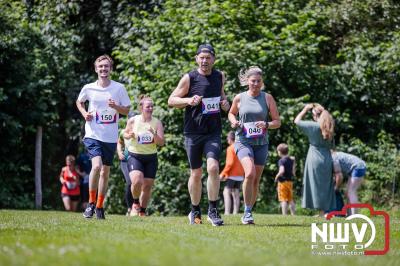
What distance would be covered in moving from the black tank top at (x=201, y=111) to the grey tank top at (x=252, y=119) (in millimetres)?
418

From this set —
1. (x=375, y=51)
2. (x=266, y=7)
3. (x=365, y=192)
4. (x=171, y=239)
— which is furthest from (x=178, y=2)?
(x=171, y=239)

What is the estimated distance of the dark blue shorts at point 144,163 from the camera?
43.1 ft

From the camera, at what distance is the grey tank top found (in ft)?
34.5

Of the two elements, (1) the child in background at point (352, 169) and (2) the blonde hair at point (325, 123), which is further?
(1) the child in background at point (352, 169)

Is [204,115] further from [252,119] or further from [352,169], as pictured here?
[352,169]

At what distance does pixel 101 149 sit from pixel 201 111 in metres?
1.60

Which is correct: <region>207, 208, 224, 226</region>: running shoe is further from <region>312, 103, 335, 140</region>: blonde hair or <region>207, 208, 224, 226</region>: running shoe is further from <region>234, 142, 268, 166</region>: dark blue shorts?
<region>312, 103, 335, 140</region>: blonde hair

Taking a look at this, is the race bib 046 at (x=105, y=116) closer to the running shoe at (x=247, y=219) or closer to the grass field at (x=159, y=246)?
the grass field at (x=159, y=246)

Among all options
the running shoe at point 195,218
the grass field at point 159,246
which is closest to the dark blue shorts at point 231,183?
the running shoe at point 195,218

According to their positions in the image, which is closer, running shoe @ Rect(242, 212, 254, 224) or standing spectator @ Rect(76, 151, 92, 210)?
running shoe @ Rect(242, 212, 254, 224)

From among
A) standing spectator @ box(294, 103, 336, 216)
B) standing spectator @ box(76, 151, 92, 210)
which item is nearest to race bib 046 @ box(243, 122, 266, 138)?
standing spectator @ box(294, 103, 336, 216)

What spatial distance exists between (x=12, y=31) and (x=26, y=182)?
373 cm

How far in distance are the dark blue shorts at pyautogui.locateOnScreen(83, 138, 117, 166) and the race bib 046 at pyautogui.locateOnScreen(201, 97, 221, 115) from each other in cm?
156

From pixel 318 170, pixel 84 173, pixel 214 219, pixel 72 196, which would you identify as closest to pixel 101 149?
pixel 214 219
